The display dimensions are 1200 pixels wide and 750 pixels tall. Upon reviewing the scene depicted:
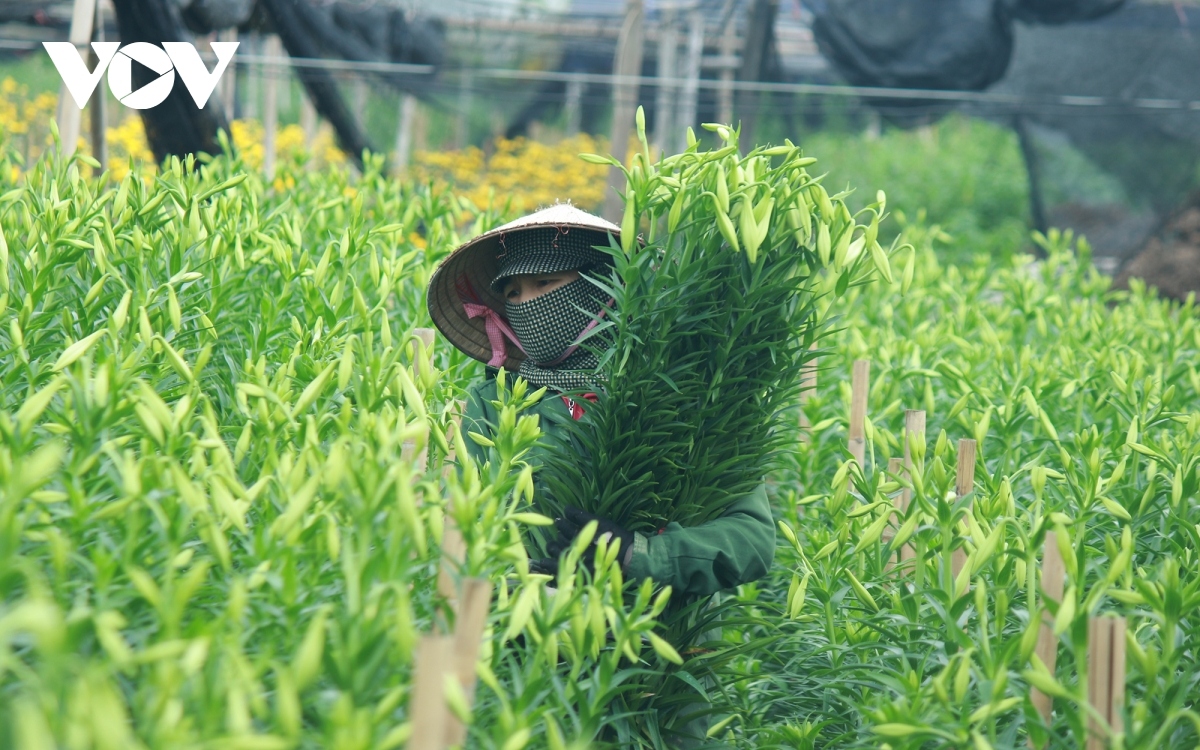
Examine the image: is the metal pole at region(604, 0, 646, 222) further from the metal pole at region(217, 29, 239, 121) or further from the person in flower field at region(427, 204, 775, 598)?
the person in flower field at region(427, 204, 775, 598)

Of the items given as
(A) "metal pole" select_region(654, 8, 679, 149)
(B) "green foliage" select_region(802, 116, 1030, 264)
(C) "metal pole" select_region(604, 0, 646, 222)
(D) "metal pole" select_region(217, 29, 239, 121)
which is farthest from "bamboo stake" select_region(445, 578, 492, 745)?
(A) "metal pole" select_region(654, 8, 679, 149)

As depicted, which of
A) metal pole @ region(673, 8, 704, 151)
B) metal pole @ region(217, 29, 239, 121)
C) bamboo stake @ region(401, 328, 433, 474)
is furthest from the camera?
metal pole @ region(673, 8, 704, 151)

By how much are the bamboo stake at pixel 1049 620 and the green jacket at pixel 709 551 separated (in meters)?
0.52

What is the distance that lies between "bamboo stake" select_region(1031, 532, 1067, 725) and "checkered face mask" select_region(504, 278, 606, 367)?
3.06 feet

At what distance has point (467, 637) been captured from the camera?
4.12ft

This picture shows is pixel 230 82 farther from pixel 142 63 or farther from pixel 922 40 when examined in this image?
pixel 922 40

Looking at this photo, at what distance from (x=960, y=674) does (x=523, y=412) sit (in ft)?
3.24

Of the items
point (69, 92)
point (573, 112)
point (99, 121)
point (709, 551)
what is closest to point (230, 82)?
point (99, 121)

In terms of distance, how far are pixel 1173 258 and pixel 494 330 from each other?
6.45 metres

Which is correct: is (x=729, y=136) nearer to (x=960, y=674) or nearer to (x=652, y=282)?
(x=652, y=282)

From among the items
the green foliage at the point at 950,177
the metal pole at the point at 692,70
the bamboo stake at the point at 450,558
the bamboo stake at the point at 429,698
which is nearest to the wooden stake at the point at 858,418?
the bamboo stake at the point at 450,558

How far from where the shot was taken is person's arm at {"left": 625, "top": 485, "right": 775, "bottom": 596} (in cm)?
183

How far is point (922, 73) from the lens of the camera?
7469 mm

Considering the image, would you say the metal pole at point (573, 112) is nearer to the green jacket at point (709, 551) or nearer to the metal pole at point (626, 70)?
the metal pole at point (626, 70)
